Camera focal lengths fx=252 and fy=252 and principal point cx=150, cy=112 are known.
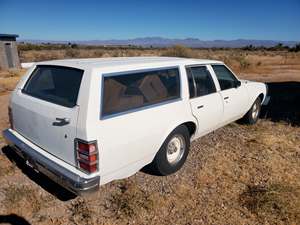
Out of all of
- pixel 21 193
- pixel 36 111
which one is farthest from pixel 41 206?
pixel 36 111

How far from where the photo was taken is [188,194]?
138 inches

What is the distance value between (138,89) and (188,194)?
1.62 m

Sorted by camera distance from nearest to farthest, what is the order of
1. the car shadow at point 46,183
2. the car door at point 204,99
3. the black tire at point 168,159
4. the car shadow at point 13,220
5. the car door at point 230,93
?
1. the car shadow at point 13,220
2. the car shadow at point 46,183
3. the black tire at point 168,159
4. the car door at point 204,99
5. the car door at point 230,93

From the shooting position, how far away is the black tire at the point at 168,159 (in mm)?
3549

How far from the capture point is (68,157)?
9.01ft

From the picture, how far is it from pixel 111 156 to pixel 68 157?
0.47m

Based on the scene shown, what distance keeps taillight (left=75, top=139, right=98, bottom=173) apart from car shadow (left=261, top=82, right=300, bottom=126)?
562 centimetres

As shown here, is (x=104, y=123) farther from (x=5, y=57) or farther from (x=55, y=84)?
(x=5, y=57)

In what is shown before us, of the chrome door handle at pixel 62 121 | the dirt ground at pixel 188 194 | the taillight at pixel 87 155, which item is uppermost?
the chrome door handle at pixel 62 121

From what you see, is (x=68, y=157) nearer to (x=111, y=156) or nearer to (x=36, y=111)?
(x=111, y=156)

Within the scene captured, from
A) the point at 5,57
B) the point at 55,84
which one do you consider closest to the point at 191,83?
the point at 55,84

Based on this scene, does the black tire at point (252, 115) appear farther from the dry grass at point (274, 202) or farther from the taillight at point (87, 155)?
the taillight at point (87, 155)

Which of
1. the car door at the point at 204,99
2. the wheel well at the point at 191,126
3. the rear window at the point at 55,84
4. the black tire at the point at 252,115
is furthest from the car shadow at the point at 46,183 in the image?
the black tire at the point at 252,115

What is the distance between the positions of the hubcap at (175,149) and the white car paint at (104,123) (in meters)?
0.34
